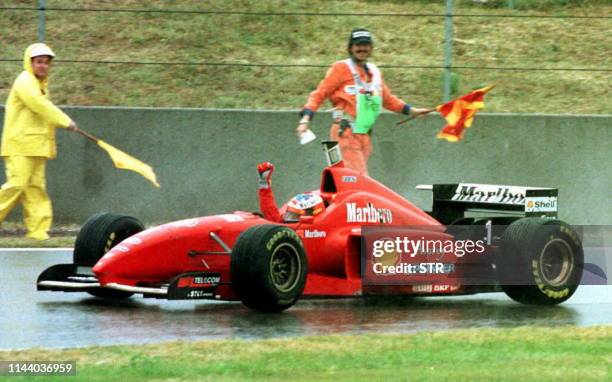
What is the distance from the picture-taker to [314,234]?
988cm

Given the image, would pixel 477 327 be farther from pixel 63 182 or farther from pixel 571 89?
pixel 571 89

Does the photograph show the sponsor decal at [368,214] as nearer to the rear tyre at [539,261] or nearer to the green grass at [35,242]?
the rear tyre at [539,261]

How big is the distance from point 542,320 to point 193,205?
5.60 meters

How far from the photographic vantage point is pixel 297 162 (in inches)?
571

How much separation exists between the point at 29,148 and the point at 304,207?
4.46m

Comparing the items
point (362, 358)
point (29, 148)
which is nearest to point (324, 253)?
point (362, 358)

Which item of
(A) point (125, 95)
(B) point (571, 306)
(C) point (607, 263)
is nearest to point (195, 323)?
(B) point (571, 306)

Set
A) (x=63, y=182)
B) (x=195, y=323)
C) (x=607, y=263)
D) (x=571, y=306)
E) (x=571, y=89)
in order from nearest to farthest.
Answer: (x=195, y=323) < (x=571, y=306) < (x=607, y=263) < (x=63, y=182) < (x=571, y=89)

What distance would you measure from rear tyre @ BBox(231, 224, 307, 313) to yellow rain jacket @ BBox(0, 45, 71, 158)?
15.3ft

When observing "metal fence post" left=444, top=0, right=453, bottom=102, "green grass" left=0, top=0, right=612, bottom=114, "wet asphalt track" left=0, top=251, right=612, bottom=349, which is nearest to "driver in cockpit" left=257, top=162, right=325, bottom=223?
"wet asphalt track" left=0, top=251, right=612, bottom=349

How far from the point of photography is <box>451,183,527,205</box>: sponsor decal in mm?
10695

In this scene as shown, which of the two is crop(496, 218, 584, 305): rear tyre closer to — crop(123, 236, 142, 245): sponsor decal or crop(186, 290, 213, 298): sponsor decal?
crop(186, 290, 213, 298): sponsor decal

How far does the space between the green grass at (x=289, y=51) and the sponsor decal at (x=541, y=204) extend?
5469mm

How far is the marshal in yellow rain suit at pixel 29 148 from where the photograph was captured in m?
13.4
